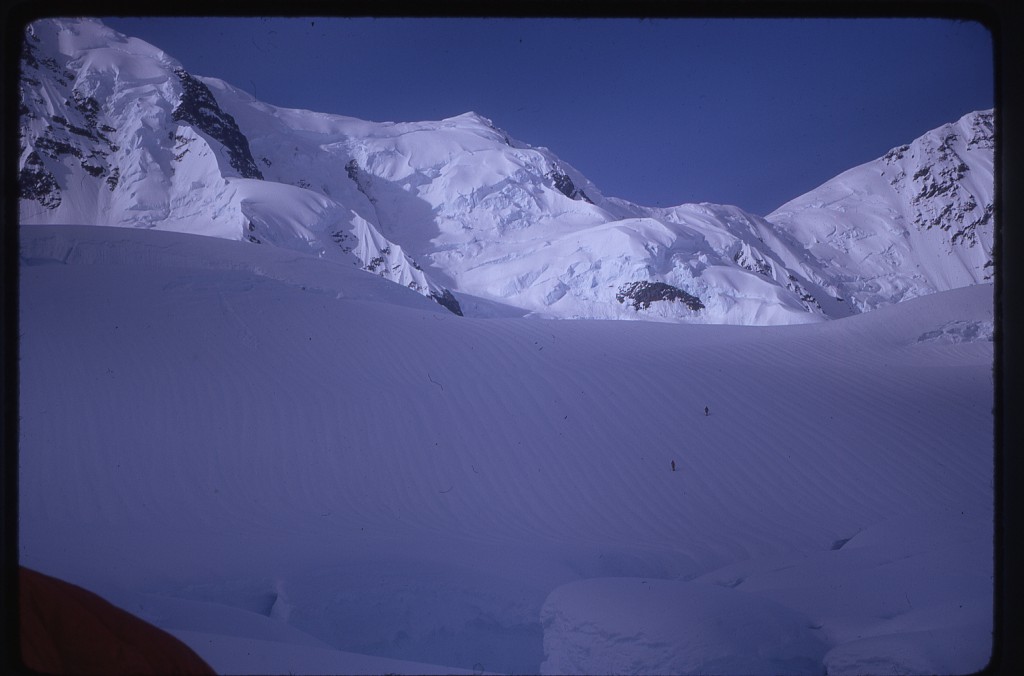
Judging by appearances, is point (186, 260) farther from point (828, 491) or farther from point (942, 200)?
point (942, 200)

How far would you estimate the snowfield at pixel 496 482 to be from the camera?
307 cm

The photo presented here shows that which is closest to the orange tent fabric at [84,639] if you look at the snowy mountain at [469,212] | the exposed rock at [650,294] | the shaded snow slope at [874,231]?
the snowy mountain at [469,212]

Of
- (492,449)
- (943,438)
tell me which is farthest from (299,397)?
(943,438)

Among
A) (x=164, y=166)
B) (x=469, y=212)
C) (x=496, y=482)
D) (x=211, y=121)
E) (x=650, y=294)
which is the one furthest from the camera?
(x=469, y=212)

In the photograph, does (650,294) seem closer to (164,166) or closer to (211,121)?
(164,166)

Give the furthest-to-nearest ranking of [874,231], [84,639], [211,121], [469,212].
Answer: [874,231] → [469,212] → [211,121] → [84,639]

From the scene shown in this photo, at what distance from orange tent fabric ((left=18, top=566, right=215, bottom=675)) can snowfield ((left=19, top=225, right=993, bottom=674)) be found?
0.35 m

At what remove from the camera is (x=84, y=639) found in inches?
79.5

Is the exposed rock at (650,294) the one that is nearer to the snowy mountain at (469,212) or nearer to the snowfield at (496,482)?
the snowy mountain at (469,212)

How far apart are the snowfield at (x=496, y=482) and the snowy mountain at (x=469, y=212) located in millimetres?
13783

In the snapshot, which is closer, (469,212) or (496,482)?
(496,482)

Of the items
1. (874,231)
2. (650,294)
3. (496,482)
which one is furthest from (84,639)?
(874,231)

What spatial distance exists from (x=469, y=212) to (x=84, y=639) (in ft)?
145

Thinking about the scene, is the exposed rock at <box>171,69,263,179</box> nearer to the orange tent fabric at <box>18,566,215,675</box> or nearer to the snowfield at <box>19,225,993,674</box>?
the snowfield at <box>19,225,993,674</box>
